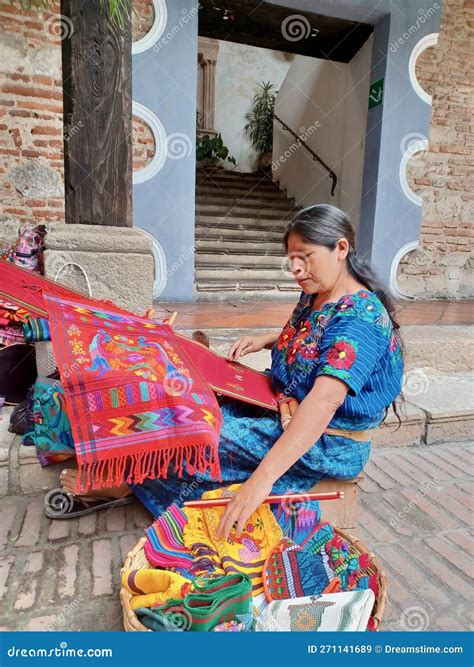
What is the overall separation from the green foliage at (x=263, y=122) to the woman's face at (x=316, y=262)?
10.5 metres

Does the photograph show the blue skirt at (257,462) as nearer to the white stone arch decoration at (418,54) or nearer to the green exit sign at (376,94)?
the green exit sign at (376,94)

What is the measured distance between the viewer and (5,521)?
6.34ft

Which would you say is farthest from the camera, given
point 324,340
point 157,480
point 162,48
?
point 162,48

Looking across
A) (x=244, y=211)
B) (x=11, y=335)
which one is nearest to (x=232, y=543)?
(x=11, y=335)

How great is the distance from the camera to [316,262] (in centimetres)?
161

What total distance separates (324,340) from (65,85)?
82.5 inches

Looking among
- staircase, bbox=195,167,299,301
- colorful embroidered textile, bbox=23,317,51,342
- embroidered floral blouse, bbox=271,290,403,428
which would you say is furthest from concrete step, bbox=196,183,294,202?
embroidered floral blouse, bbox=271,290,403,428

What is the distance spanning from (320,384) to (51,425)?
1.10m

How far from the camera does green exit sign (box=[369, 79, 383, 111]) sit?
17.8 ft

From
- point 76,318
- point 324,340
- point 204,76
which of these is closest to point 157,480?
point 76,318

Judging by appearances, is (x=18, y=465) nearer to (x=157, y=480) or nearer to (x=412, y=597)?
(x=157, y=480)

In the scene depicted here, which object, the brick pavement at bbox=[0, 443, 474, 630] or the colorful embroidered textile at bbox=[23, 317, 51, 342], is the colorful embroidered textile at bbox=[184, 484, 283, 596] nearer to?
the brick pavement at bbox=[0, 443, 474, 630]

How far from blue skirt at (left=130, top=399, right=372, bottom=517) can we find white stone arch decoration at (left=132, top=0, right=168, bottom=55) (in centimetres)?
390

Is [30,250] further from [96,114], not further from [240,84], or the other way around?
[240,84]
